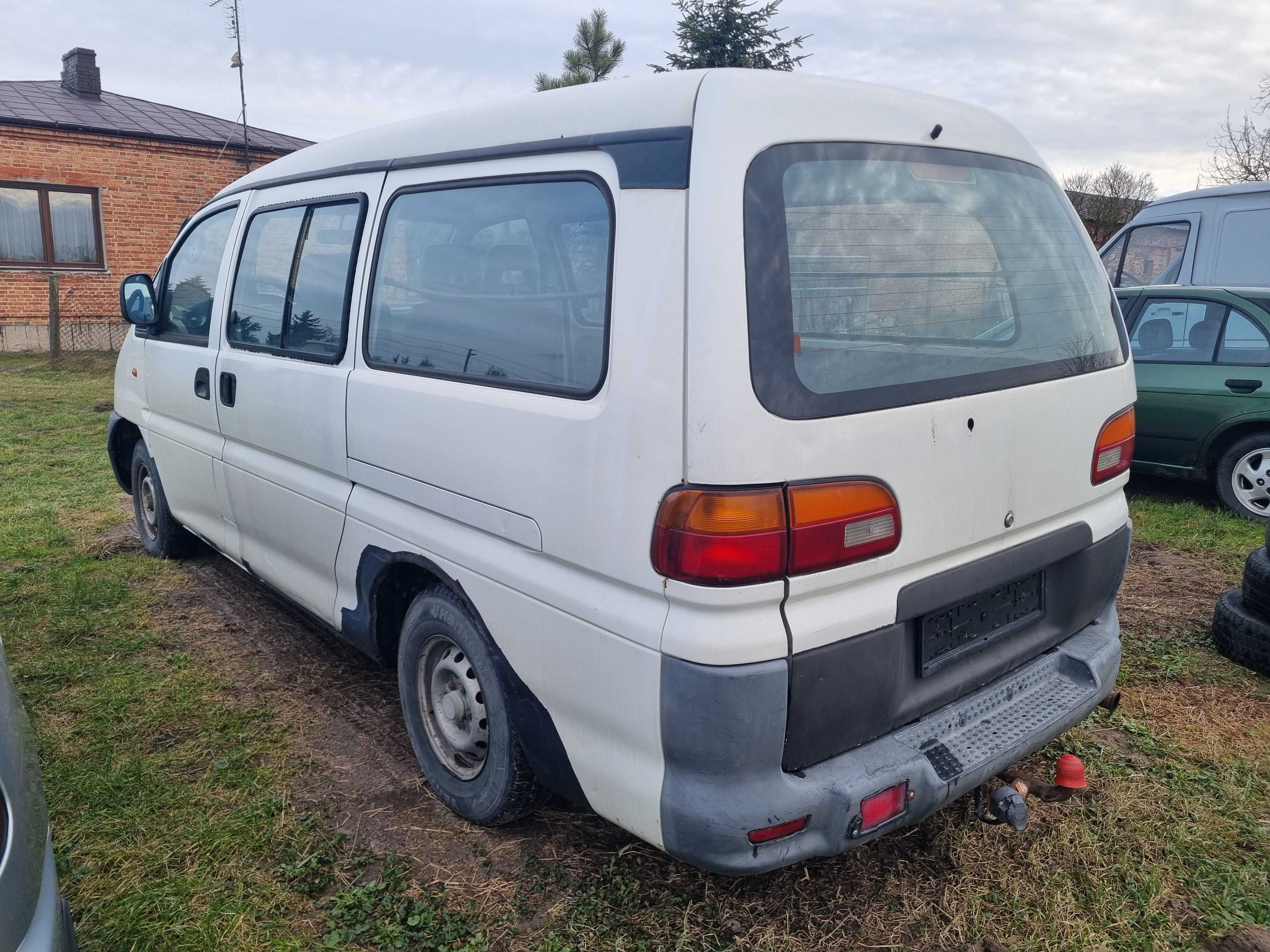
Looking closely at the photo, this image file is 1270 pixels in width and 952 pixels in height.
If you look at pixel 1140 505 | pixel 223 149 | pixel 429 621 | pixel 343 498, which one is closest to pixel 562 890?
pixel 429 621

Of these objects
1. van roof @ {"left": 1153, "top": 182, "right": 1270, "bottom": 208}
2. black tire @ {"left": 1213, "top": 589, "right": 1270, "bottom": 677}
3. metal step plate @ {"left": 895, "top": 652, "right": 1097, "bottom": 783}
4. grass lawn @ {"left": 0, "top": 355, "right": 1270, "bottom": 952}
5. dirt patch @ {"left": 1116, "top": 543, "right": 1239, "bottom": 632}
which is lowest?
grass lawn @ {"left": 0, "top": 355, "right": 1270, "bottom": 952}

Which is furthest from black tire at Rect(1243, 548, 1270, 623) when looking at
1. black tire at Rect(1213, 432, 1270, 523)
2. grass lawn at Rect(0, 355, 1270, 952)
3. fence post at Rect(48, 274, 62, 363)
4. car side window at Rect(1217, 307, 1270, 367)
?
fence post at Rect(48, 274, 62, 363)

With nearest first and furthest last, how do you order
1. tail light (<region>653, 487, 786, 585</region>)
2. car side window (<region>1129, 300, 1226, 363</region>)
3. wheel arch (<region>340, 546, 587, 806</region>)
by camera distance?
tail light (<region>653, 487, 786, 585</region>), wheel arch (<region>340, 546, 587, 806</region>), car side window (<region>1129, 300, 1226, 363</region>)

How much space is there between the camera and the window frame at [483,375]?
6.88 ft

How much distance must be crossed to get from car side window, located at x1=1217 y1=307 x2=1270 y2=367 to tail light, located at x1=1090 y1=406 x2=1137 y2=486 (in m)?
4.22

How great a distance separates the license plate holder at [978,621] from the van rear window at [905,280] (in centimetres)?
54

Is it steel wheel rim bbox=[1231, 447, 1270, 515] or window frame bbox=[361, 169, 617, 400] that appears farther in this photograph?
steel wheel rim bbox=[1231, 447, 1270, 515]

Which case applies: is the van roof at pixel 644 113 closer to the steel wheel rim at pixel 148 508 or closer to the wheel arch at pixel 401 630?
the wheel arch at pixel 401 630

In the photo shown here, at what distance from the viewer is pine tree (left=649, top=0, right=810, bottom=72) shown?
18688 mm

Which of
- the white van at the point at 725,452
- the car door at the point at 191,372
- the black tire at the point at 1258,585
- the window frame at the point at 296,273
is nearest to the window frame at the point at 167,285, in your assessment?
the car door at the point at 191,372

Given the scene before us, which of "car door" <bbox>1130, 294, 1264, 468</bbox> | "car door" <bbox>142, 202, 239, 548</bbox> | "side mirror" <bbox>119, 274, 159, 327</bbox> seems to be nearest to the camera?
"car door" <bbox>142, 202, 239, 548</bbox>

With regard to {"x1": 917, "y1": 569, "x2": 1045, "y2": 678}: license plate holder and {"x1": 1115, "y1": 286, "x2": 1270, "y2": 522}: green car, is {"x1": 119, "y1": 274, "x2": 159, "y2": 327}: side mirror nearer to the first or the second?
{"x1": 917, "y1": 569, "x2": 1045, "y2": 678}: license plate holder

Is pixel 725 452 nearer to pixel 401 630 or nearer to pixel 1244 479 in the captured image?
pixel 401 630

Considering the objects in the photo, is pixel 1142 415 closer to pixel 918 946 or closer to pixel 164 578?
pixel 918 946
